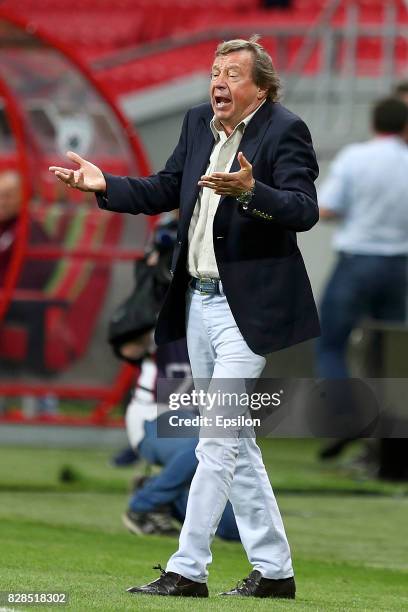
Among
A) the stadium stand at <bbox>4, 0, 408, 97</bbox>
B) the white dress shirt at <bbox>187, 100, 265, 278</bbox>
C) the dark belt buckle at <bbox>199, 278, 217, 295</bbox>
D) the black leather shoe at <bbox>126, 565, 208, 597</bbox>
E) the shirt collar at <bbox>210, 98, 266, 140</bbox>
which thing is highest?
the stadium stand at <bbox>4, 0, 408, 97</bbox>

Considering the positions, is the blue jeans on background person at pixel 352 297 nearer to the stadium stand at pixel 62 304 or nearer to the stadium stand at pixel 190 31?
the stadium stand at pixel 62 304

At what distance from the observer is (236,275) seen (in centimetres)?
554

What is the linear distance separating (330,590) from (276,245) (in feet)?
4.95

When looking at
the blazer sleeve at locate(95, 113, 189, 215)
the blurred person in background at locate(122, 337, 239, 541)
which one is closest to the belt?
the blazer sleeve at locate(95, 113, 189, 215)

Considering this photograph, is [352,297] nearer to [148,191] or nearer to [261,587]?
[148,191]

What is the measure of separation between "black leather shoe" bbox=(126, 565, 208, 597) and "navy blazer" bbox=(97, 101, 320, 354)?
0.83 meters

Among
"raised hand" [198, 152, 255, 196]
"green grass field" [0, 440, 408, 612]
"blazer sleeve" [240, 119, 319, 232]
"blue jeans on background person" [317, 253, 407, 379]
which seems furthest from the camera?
"blue jeans on background person" [317, 253, 407, 379]

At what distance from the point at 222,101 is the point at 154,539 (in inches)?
112

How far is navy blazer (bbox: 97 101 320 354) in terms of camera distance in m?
5.49

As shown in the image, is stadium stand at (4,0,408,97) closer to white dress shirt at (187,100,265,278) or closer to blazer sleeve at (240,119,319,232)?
white dress shirt at (187,100,265,278)

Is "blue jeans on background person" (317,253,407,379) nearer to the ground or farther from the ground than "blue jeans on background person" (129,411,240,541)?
farther from the ground

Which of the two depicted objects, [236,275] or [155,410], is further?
[155,410]

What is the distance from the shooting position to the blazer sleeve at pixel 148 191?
5.64 meters

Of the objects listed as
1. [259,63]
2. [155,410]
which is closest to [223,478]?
[259,63]
